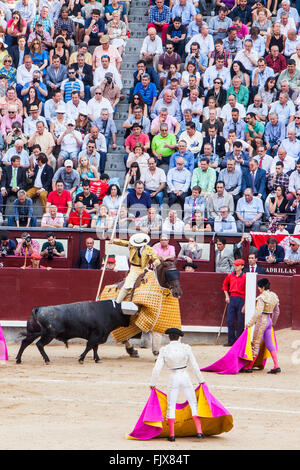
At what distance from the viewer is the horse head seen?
12213 mm

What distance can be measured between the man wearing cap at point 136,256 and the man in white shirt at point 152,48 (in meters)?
6.51

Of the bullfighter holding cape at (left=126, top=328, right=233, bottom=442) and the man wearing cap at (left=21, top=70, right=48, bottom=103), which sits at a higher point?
the man wearing cap at (left=21, top=70, right=48, bottom=103)

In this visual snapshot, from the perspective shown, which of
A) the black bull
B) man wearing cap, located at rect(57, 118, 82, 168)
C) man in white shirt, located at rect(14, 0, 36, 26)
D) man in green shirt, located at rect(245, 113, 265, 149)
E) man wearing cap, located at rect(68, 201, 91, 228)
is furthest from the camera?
man in white shirt, located at rect(14, 0, 36, 26)

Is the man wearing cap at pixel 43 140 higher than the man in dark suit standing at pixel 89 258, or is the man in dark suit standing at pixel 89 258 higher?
the man wearing cap at pixel 43 140

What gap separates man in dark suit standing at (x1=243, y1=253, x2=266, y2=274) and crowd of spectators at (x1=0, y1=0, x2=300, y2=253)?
26.0 inches

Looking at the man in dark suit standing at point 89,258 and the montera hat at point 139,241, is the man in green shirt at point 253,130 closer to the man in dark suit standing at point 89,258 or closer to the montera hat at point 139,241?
the man in dark suit standing at point 89,258

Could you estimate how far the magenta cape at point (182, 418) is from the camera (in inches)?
321

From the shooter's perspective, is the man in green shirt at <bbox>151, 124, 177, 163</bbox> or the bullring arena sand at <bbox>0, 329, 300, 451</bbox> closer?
the bullring arena sand at <bbox>0, 329, 300, 451</bbox>

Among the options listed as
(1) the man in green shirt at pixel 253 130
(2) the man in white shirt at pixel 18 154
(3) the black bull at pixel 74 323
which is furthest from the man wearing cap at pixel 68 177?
(3) the black bull at pixel 74 323

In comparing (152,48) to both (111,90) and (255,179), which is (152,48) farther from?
(255,179)

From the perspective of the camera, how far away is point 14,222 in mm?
16016

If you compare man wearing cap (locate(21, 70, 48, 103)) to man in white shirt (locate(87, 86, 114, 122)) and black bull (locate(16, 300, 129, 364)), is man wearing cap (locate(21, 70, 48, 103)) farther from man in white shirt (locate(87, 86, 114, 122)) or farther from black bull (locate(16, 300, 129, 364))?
black bull (locate(16, 300, 129, 364))

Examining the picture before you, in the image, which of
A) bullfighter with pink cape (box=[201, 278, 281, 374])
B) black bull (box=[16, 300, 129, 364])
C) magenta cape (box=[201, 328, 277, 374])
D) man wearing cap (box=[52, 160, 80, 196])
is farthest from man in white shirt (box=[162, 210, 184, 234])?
magenta cape (box=[201, 328, 277, 374])

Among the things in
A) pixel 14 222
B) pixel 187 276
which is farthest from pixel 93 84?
pixel 187 276
